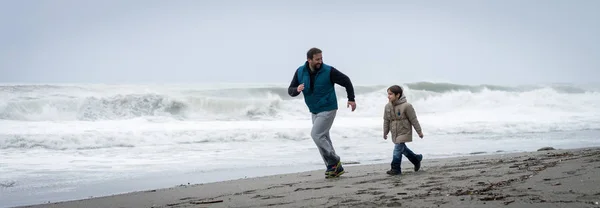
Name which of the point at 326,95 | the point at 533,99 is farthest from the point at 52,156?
the point at 533,99

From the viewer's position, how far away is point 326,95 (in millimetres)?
7566

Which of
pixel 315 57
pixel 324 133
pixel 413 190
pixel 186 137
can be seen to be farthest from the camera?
pixel 186 137

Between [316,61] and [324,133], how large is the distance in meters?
0.84

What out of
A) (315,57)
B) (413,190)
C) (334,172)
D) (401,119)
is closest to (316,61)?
(315,57)

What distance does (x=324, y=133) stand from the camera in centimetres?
770

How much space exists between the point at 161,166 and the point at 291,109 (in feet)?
55.1

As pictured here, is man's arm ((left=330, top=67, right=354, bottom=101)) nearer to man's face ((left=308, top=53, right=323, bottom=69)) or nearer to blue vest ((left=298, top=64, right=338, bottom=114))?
blue vest ((left=298, top=64, right=338, bottom=114))

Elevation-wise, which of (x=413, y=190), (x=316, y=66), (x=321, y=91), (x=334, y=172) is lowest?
(x=413, y=190)

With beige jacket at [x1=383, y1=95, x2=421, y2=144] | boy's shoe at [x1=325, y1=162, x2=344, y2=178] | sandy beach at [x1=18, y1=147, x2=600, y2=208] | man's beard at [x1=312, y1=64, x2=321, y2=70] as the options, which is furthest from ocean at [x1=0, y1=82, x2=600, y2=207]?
beige jacket at [x1=383, y1=95, x2=421, y2=144]

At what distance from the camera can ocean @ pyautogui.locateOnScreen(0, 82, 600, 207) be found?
30.9 ft

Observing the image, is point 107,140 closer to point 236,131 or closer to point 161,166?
point 236,131

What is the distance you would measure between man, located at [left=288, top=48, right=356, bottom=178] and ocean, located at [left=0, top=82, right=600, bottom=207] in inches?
71.8

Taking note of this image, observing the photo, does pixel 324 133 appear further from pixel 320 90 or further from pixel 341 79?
pixel 341 79

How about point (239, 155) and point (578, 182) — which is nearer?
point (578, 182)
